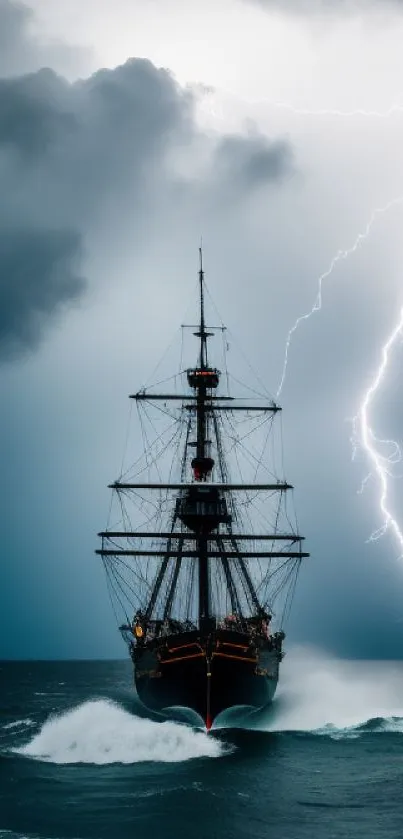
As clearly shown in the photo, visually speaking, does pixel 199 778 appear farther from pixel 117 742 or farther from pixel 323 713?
pixel 323 713

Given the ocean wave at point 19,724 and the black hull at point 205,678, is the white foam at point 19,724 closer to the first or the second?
the ocean wave at point 19,724

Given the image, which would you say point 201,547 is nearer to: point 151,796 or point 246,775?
point 246,775

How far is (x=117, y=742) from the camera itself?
45.3m

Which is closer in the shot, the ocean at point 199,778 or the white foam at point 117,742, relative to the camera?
the ocean at point 199,778

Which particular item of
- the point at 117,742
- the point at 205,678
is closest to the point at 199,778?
the point at 205,678

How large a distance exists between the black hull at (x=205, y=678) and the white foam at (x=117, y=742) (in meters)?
1.32

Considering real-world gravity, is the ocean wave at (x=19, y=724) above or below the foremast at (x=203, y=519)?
below

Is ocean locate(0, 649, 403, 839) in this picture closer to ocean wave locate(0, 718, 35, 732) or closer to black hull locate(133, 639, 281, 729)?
ocean wave locate(0, 718, 35, 732)

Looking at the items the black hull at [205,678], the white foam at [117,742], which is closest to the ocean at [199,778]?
the white foam at [117,742]

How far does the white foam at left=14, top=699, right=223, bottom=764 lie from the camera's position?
4244 cm

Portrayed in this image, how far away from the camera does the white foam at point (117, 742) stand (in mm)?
42438

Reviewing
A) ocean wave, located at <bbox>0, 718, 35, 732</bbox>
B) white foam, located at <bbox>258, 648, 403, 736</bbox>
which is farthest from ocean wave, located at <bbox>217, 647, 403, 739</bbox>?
ocean wave, located at <bbox>0, 718, 35, 732</bbox>

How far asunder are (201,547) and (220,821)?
2671 centimetres

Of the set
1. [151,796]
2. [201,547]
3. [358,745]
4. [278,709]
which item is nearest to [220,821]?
[151,796]
